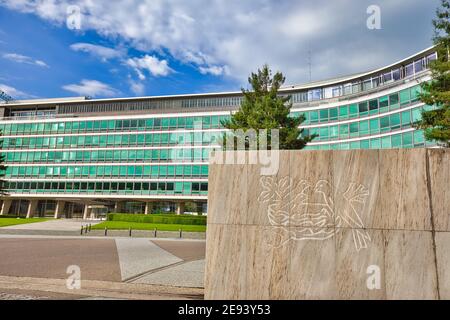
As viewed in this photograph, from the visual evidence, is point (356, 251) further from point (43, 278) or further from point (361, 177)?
point (43, 278)

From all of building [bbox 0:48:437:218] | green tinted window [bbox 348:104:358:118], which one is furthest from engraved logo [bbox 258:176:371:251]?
green tinted window [bbox 348:104:358:118]

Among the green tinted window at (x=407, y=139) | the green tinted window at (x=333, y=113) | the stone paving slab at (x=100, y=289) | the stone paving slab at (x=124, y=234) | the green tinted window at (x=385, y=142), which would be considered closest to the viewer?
the stone paving slab at (x=100, y=289)

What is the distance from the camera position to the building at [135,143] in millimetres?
44875

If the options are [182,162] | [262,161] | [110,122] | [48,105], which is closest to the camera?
[262,161]

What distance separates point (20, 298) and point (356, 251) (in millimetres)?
7124

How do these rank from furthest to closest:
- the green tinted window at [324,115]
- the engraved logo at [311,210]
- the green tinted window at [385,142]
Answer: the green tinted window at [324,115] → the green tinted window at [385,142] → the engraved logo at [311,210]

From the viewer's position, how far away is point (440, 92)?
59.8 feet

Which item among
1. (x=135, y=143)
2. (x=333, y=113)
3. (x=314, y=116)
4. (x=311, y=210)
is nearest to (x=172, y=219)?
(x=135, y=143)

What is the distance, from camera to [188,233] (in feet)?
92.1

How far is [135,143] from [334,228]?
162 feet

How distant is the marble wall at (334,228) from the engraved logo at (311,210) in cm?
2

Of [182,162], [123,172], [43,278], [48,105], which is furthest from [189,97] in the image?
[43,278]
